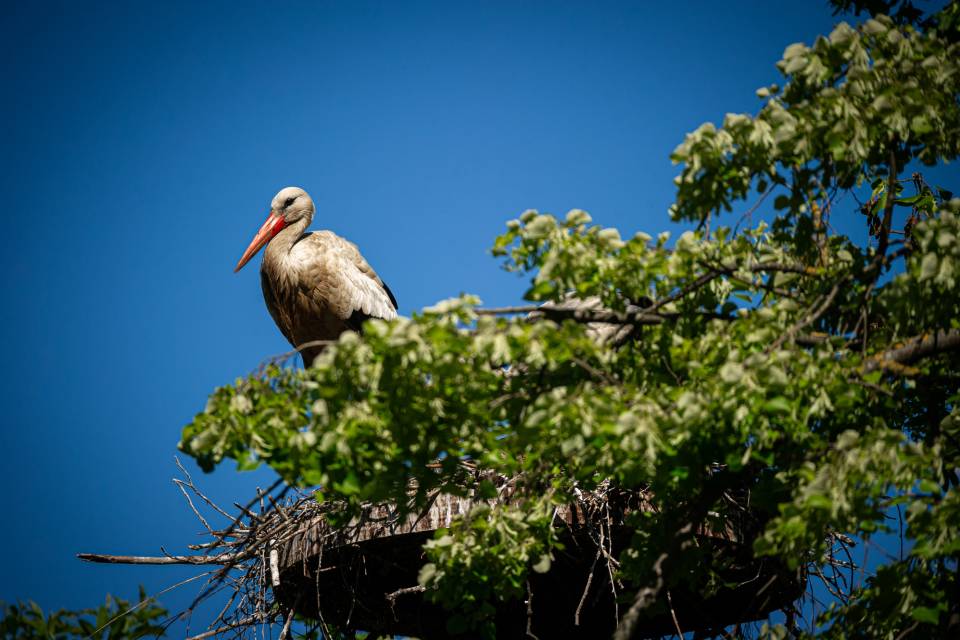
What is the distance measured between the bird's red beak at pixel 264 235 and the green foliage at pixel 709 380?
739 centimetres

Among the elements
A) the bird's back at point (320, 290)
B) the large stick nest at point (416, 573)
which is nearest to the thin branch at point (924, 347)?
the large stick nest at point (416, 573)

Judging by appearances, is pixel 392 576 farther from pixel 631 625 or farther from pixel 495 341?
pixel 495 341

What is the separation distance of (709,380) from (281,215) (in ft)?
28.1

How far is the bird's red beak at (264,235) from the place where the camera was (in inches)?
422

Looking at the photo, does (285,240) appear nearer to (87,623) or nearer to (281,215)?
(281,215)

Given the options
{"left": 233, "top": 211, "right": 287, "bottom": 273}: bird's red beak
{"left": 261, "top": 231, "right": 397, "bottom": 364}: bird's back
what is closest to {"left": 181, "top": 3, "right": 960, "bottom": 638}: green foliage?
{"left": 261, "top": 231, "right": 397, "bottom": 364}: bird's back

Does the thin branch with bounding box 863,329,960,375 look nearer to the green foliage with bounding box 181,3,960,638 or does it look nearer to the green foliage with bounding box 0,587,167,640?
the green foliage with bounding box 181,3,960,638

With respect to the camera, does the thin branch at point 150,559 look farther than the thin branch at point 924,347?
Yes

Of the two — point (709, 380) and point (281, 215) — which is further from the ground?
point (281, 215)

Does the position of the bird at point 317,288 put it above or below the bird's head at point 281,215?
below

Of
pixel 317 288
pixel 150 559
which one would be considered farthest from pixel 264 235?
pixel 150 559

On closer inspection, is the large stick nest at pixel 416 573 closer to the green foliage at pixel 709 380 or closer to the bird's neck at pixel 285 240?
the green foliage at pixel 709 380

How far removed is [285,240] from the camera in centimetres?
1038

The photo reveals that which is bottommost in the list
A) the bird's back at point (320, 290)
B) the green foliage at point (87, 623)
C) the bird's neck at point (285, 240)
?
the green foliage at point (87, 623)
